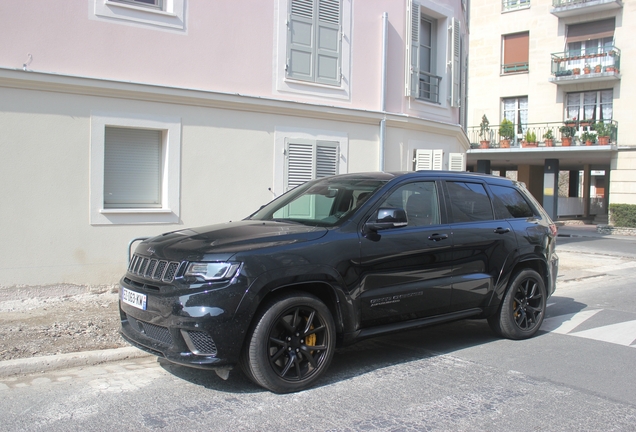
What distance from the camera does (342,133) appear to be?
37.7ft

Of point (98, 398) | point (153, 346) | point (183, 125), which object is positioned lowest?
point (98, 398)

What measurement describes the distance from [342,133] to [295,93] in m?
1.26

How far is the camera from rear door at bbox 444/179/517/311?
19.4 ft

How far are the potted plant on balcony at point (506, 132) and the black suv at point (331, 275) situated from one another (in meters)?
24.1

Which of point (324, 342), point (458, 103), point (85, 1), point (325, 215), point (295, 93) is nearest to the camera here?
point (324, 342)

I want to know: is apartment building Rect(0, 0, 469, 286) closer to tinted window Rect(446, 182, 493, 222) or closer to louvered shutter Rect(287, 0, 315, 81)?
louvered shutter Rect(287, 0, 315, 81)

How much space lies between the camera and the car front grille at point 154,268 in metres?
4.65

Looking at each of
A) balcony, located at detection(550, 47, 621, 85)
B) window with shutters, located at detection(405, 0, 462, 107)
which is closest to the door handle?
window with shutters, located at detection(405, 0, 462, 107)

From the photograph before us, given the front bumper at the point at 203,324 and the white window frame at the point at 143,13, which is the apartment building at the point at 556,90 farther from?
the front bumper at the point at 203,324

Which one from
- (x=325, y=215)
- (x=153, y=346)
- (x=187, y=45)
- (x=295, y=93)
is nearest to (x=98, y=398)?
(x=153, y=346)

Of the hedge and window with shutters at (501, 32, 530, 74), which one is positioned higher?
window with shutters at (501, 32, 530, 74)

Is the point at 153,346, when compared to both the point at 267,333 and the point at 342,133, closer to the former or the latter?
the point at 267,333

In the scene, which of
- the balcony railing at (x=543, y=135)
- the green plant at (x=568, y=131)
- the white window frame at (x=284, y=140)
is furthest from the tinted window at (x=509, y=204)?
the green plant at (x=568, y=131)

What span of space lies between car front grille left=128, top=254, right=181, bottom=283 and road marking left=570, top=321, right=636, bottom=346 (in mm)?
4813
